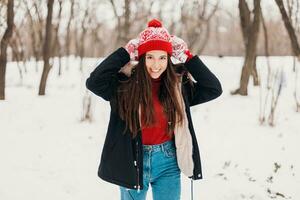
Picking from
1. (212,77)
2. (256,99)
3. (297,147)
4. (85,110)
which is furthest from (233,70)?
(212,77)

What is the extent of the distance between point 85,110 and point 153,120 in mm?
6547

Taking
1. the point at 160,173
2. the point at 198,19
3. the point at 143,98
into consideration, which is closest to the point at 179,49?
the point at 143,98

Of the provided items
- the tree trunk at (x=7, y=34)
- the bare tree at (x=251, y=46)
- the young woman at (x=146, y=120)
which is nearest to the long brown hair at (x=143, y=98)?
the young woman at (x=146, y=120)

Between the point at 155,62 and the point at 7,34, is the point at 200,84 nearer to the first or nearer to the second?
the point at 155,62

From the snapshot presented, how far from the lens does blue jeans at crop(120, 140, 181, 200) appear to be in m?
2.57

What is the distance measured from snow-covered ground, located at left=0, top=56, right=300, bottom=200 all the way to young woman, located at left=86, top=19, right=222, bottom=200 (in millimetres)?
2081

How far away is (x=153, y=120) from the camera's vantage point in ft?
8.33

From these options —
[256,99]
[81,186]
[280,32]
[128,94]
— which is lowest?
[81,186]

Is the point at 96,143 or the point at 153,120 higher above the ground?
the point at 153,120

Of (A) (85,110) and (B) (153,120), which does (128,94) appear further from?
(A) (85,110)

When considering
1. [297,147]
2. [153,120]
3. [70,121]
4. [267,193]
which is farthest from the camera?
[70,121]

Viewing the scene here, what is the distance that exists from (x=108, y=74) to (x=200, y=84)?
2.08 feet

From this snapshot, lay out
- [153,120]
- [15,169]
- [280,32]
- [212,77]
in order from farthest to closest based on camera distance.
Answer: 1. [280,32]
2. [15,169]
3. [212,77]
4. [153,120]

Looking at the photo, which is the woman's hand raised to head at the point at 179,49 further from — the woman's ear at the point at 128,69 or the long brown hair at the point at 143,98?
the woman's ear at the point at 128,69
